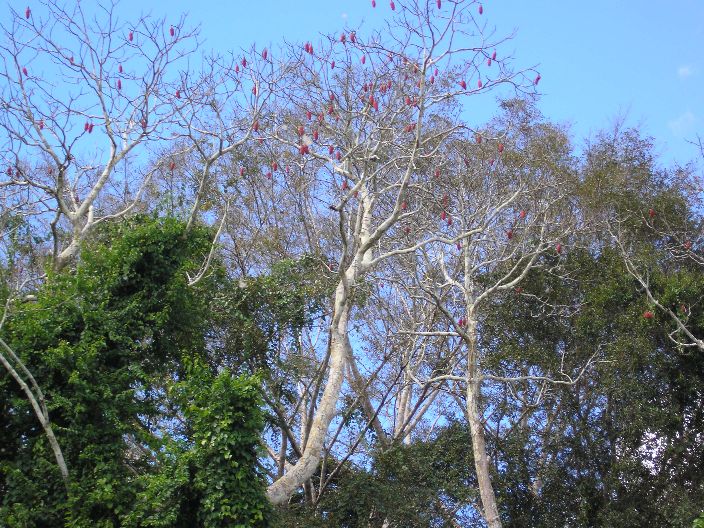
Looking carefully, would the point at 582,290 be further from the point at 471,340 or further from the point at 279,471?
the point at 279,471

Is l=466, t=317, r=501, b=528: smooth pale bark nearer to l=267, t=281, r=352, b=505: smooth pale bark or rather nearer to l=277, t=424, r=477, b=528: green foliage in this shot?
l=277, t=424, r=477, b=528: green foliage

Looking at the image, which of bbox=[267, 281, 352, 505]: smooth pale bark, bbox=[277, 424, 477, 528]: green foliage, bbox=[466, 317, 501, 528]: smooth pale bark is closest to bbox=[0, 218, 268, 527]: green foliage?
bbox=[267, 281, 352, 505]: smooth pale bark

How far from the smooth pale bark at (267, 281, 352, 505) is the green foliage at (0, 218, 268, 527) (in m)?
1.19

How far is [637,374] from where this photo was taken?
44.4 feet

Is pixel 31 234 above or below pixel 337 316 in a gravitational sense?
above

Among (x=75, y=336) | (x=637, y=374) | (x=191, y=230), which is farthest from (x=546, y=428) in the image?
(x=75, y=336)

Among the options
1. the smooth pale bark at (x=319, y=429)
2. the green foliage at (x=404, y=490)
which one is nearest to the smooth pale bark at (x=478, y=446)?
the green foliage at (x=404, y=490)

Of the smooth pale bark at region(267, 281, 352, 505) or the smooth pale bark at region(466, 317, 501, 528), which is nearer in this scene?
the smooth pale bark at region(267, 281, 352, 505)

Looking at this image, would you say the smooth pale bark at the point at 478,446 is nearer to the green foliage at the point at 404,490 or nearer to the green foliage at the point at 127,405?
the green foliage at the point at 404,490

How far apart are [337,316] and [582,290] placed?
5.70 meters

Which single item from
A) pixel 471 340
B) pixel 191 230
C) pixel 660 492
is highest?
pixel 191 230

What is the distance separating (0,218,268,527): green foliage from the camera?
347 inches

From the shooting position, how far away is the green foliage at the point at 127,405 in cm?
880

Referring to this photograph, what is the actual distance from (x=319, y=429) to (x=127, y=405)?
86.3 inches
